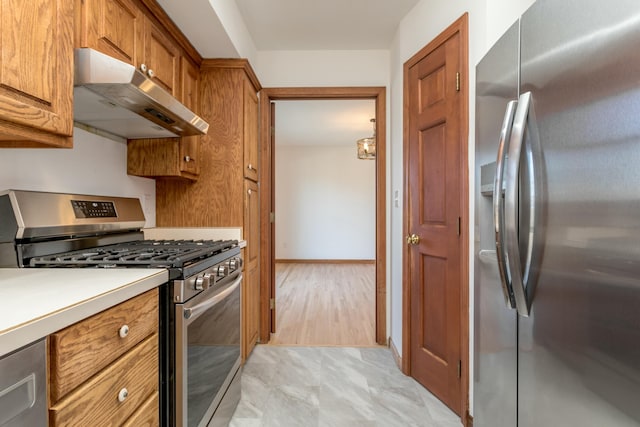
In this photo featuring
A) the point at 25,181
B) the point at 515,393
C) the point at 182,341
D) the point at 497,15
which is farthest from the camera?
the point at 497,15

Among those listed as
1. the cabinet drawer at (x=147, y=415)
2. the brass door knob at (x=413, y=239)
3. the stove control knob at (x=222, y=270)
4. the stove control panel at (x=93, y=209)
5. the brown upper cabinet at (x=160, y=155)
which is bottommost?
the cabinet drawer at (x=147, y=415)

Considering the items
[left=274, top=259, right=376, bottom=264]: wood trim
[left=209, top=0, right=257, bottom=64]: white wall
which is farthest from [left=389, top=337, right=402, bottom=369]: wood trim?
[left=274, top=259, right=376, bottom=264]: wood trim

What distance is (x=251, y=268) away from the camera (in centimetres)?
241

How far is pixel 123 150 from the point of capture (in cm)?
189

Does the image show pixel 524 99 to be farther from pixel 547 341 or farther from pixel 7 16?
pixel 7 16

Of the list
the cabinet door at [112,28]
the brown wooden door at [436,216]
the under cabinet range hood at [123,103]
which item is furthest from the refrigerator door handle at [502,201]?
the cabinet door at [112,28]

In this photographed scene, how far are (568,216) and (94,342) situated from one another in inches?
44.6

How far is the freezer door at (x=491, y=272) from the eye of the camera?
39.0 inches

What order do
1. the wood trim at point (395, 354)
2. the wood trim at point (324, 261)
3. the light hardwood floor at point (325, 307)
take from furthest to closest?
the wood trim at point (324, 261) < the light hardwood floor at point (325, 307) < the wood trim at point (395, 354)

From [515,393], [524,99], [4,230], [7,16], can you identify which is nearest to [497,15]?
[524,99]

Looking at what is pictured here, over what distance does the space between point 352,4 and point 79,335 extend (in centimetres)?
228

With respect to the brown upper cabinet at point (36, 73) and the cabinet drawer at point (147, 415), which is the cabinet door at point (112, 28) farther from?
the cabinet drawer at point (147, 415)

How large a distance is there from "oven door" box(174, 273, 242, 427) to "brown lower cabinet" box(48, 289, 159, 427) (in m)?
0.09

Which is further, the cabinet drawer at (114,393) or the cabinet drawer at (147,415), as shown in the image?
the cabinet drawer at (147,415)
